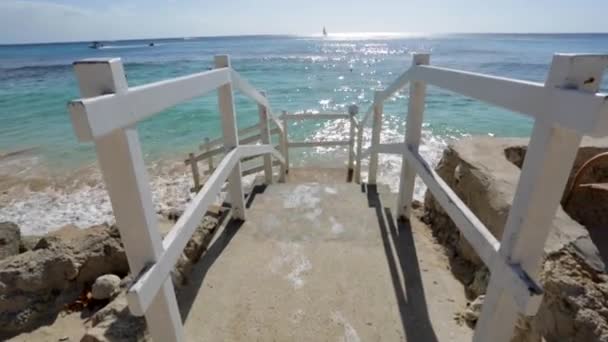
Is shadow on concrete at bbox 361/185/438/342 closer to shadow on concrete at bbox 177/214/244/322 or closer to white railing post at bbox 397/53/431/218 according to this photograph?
white railing post at bbox 397/53/431/218

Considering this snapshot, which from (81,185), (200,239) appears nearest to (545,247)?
(200,239)

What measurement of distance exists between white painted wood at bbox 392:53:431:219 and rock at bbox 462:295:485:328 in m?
1.05

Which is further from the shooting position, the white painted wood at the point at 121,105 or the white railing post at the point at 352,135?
the white railing post at the point at 352,135

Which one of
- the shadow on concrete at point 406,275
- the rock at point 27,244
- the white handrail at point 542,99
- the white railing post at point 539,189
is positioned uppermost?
the white handrail at point 542,99

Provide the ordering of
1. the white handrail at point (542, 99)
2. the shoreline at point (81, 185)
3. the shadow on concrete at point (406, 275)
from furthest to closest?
1. the shoreline at point (81, 185)
2. the shadow on concrete at point (406, 275)
3. the white handrail at point (542, 99)

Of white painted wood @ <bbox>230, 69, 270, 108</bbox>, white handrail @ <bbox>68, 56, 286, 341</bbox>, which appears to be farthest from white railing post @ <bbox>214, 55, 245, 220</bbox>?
white handrail @ <bbox>68, 56, 286, 341</bbox>

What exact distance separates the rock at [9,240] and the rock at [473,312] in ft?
14.2

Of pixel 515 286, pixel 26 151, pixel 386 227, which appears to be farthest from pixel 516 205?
pixel 26 151

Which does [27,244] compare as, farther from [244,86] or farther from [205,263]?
[244,86]

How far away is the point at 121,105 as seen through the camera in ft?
3.35

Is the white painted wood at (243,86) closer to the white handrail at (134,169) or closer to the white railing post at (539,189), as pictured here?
the white handrail at (134,169)

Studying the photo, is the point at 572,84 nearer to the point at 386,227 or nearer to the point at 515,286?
the point at 515,286

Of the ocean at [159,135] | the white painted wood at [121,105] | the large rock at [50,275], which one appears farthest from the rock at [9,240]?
the white painted wood at [121,105]

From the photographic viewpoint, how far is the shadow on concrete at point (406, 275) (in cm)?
181
